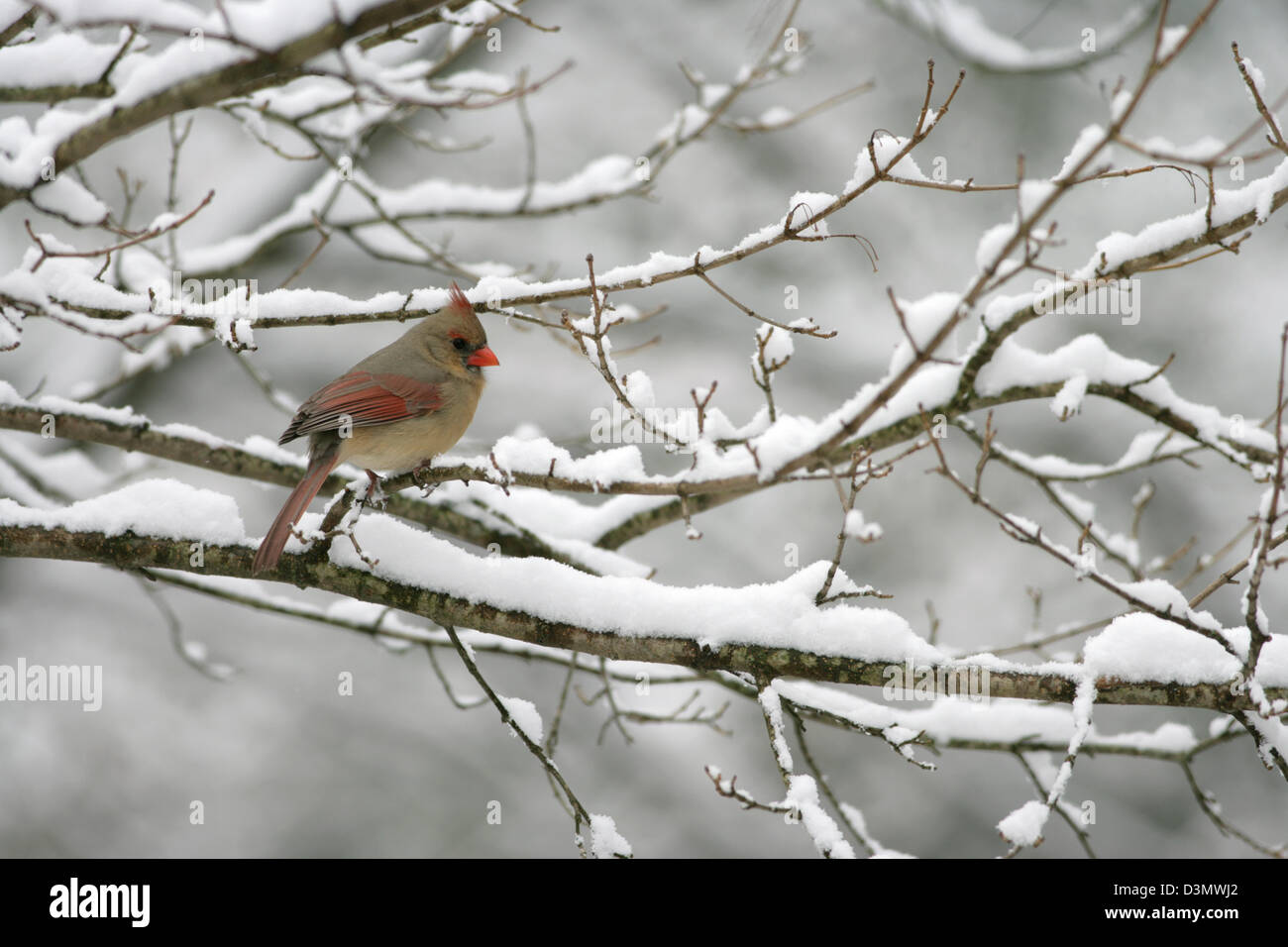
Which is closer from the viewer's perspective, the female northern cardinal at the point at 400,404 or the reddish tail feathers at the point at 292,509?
the reddish tail feathers at the point at 292,509

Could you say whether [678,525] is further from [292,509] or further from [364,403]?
[292,509]

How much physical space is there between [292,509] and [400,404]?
744 mm

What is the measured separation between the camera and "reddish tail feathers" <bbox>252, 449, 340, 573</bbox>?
2873 mm

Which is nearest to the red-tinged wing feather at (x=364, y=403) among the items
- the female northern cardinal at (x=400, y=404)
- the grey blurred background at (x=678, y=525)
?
the female northern cardinal at (x=400, y=404)

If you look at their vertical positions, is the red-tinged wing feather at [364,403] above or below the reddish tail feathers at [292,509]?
above

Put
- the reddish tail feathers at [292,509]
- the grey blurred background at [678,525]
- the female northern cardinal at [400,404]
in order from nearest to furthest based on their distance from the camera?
1. the reddish tail feathers at [292,509]
2. the female northern cardinal at [400,404]
3. the grey blurred background at [678,525]

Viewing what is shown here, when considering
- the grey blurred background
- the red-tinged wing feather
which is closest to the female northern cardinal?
the red-tinged wing feather

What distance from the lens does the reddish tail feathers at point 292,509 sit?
287 centimetres

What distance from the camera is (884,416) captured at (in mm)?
3312

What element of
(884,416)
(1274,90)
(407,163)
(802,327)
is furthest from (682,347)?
(802,327)

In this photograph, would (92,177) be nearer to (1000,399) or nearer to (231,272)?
(231,272)

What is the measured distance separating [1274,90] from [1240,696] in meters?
6.86

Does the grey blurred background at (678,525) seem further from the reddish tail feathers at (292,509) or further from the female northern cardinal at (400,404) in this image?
the reddish tail feathers at (292,509)

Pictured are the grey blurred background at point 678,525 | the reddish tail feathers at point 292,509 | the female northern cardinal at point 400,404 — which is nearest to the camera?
the reddish tail feathers at point 292,509
